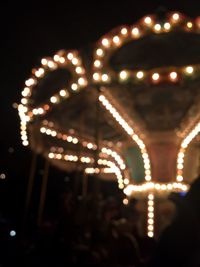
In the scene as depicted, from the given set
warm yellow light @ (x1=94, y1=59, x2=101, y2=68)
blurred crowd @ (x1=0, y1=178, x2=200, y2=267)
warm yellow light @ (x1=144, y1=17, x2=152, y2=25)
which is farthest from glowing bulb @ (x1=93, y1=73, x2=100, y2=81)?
blurred crowd @ (x1=0, y1=178, x2=200, y2=267)

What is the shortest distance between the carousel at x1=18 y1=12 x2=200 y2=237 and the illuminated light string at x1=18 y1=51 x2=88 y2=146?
0.06 feet

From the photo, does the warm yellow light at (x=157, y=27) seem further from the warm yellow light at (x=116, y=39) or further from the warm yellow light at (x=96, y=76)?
the warm yellow light at (x=96, y=76)

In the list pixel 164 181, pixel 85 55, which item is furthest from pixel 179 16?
pixel 164 181

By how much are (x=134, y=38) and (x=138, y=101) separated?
1.92 m

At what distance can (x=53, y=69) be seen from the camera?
7414mm

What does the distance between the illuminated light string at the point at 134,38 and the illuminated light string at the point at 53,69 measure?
34 cm

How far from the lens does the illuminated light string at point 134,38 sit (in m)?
6.20

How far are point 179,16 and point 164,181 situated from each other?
3590 millimetres

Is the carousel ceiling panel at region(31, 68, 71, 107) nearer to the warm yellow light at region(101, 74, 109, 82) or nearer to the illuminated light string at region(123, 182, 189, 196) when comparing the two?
the warm yellow light at region(101, 74, 109, 82)

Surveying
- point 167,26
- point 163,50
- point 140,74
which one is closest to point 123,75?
point 140,74

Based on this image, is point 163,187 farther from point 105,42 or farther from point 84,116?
point 105,42

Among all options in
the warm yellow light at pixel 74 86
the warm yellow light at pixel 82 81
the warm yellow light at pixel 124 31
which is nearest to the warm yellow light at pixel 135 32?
the warm yellow light at pixel 124 31

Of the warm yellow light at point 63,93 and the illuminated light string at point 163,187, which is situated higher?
the warm yellow light at point 63,93

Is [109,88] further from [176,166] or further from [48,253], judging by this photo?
[48,253]
